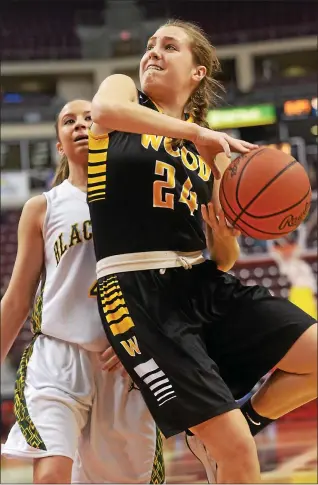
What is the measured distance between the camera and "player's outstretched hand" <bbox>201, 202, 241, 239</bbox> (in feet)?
8.66

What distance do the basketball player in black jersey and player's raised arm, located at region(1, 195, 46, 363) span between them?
1.49ft

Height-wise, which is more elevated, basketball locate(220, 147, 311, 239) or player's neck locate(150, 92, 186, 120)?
player's neck locate(150, 92, 186, 120)

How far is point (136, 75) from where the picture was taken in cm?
1559

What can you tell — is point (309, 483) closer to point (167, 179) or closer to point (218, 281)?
point (218, 281)

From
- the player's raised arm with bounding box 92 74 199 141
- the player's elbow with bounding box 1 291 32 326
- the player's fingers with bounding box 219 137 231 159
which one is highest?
the player's raised arm with bounding box 92 74 199 141

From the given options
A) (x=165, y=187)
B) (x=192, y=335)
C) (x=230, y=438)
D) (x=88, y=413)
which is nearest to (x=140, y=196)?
(x=165, y=187)

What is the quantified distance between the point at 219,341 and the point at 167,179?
61cm

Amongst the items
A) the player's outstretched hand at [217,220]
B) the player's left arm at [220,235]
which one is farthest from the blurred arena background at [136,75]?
the player's outstretched hand at [217,220]

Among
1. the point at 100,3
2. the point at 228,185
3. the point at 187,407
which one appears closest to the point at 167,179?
the point at 228,185

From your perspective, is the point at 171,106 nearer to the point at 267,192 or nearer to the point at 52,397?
the point at 267,192

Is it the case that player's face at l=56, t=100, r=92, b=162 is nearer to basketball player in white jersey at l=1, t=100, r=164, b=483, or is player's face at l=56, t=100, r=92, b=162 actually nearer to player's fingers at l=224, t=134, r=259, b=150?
basketball player in white jersey at l=1, t=100, r=164, b=483

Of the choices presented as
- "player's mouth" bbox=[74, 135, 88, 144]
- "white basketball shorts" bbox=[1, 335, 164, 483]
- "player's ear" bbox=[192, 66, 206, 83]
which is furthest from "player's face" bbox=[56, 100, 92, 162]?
"white basketball shorts" bbox=[1, 335, 164, 483]

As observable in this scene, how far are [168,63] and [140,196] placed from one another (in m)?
0.56

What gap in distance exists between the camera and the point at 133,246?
2.53 metres
